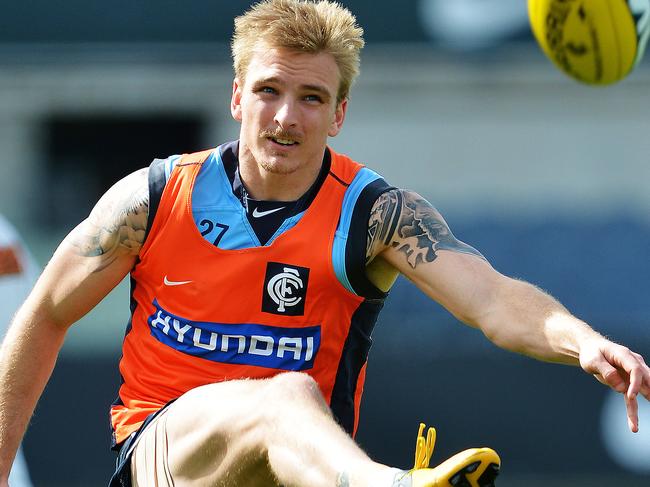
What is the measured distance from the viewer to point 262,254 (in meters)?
4.97

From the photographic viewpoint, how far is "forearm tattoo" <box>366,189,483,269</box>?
488cm

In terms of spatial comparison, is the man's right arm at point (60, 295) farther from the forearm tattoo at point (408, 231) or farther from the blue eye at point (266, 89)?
the forearm tattoo at point (408, 231)

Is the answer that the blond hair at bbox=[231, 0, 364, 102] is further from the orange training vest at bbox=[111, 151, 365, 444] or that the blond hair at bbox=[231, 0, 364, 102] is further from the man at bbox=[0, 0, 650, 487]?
the orange training vest at bbox=[111, 151, 365, 444]

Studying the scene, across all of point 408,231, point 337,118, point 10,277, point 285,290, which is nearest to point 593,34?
point 337,118

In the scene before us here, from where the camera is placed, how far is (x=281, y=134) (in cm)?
488

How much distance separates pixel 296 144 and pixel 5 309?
9.65 feet

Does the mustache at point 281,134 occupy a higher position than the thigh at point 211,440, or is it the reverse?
the mustache at point 281,134

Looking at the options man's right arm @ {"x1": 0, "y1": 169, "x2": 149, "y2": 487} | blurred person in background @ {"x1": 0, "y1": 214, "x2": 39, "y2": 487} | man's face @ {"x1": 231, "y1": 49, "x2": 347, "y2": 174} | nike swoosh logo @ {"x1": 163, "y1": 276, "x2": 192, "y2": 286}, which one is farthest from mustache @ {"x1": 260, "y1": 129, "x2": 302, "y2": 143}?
blurred person in background @ {"x1": 0, "y1": 214, "x2": 39, "y2": 487}

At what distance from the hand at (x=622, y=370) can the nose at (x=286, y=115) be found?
141cm

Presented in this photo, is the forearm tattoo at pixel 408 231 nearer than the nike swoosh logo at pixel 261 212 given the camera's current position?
Yes

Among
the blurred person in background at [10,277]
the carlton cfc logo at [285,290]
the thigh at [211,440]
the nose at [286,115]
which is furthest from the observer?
the blurred person in background at [10,277]

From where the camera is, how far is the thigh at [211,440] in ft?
14.5

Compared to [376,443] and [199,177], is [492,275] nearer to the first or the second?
[199,177]

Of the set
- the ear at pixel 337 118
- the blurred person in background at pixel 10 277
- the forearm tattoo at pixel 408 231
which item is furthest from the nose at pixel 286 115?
the blurred person in background at pixel 10 277
